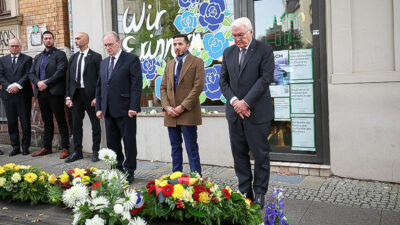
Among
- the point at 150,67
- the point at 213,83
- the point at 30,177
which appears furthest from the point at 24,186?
the point at 150,67

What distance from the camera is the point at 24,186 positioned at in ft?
7.03

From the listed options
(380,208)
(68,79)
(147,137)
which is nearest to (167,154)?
(147,137)

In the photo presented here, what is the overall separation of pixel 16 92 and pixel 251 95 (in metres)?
5.61

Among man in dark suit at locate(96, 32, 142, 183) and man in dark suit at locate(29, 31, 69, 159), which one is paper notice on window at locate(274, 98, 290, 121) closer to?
man in dark suit at locate(96, 32, 142, 183)

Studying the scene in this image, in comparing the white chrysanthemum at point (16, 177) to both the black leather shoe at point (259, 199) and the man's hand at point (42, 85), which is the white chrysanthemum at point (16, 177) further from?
the man's hand at point (42, 85)

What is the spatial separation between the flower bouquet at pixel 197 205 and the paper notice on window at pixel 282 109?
4206 millimetres

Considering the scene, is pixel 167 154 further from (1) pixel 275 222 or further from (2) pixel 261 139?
(1) pixel 275 222

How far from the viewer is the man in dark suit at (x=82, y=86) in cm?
696

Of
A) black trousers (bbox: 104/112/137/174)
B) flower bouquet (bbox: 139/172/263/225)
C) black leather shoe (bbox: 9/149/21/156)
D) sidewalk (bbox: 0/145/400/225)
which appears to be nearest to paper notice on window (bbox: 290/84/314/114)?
sidewalk (bbox: 0/145/400/225)

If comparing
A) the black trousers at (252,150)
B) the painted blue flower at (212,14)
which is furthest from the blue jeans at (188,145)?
the painted blue flower at (212,14)

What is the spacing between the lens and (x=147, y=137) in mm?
7148

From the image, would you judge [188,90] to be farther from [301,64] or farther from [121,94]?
[301,64]

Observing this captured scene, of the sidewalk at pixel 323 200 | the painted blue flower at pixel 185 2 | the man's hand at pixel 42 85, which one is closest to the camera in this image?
the sidewalk at pixel 323 200

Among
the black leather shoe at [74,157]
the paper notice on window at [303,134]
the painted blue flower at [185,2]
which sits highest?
the painted blue flower at [185,2]
